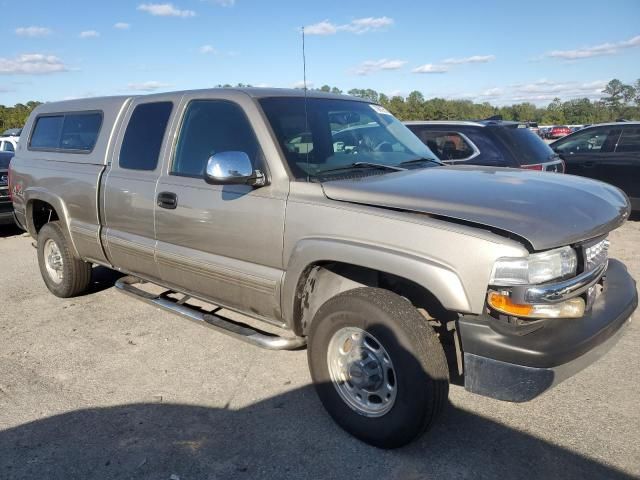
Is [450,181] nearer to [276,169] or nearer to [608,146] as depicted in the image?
[276,169]

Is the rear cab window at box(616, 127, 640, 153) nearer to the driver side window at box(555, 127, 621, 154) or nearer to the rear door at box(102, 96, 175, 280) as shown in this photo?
the driver side window at box(555, 127, 621, 154)

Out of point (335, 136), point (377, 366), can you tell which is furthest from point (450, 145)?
point (377, 366)

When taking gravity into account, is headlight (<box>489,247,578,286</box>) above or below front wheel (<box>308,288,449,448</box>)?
above

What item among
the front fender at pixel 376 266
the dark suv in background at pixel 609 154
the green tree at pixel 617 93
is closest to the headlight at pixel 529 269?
the front fender at pixel 376 266

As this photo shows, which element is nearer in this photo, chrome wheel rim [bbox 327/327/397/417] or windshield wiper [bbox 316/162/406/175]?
chrome wheel rim [bbox 327/327/397/417]

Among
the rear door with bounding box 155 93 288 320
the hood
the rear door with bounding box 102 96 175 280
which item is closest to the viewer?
the hood

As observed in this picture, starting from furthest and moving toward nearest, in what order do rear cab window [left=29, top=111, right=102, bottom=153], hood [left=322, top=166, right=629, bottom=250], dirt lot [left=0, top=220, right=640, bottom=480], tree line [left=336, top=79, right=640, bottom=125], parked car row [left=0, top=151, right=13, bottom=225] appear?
tree line [left=336, top=79, right=640, bottom=125] < parked car row [left=0, top=151, right=13, bottom=225] < rear cab window [left=29, top=111, right=102, bottom=153] < dirt lot [left=0, top=220, right=640, bottom=480] < hood [left=322, top=166, right=629, bottom=250]

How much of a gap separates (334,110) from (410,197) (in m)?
1.46

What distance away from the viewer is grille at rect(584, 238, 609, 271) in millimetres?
2734

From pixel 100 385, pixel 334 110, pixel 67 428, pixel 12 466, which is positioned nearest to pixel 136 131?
pixel 334 110

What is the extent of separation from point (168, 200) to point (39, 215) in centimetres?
287

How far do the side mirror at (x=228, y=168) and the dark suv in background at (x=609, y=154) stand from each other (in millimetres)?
8261

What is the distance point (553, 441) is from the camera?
2.99 m

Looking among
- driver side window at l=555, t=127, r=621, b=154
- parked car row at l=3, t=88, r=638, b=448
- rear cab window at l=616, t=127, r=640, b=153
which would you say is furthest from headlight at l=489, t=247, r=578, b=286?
driver side window at l=555, t=127, r=621, b=154
